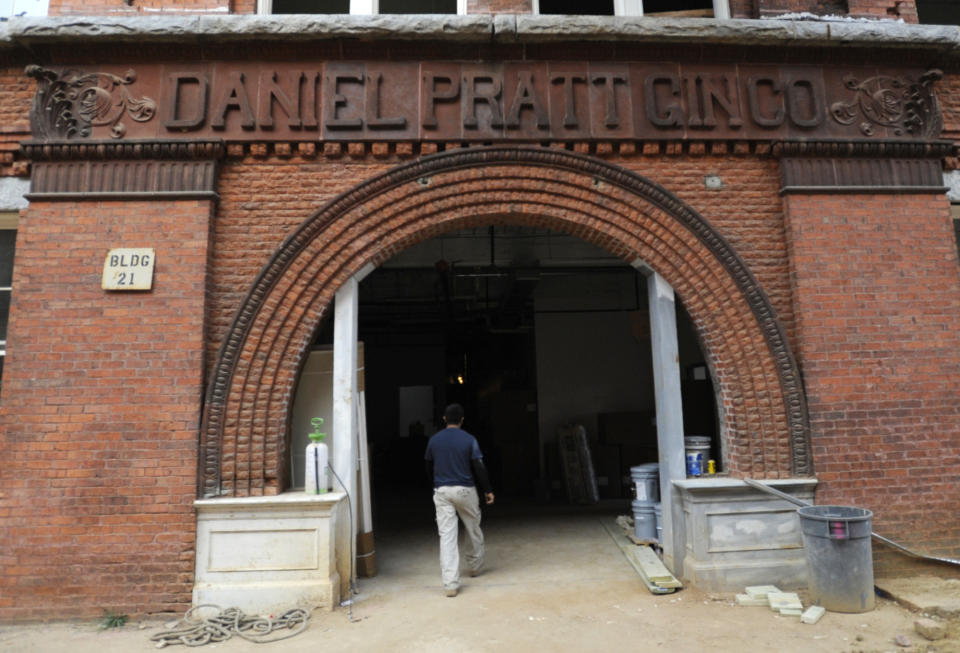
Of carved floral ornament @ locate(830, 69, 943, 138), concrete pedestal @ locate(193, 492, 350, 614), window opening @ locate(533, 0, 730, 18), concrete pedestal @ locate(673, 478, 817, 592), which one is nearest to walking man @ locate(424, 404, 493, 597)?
concrete pedestal @ locate(193, 492, 350, 614)

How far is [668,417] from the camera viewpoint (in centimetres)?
569

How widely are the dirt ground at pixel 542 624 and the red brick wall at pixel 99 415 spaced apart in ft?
1.35

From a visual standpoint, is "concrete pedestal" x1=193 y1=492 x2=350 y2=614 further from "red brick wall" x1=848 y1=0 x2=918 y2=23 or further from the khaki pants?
"red brick wall" x1=848 y1=0 x2=918 y2=23

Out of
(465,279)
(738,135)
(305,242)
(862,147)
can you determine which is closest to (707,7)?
(738,135)

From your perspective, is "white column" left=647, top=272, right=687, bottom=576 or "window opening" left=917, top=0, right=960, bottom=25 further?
"window opening" left=917, top=0, right=960, bottom=25

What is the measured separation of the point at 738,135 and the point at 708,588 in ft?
14.6

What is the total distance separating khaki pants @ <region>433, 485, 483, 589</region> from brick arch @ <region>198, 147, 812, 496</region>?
1.56 meters

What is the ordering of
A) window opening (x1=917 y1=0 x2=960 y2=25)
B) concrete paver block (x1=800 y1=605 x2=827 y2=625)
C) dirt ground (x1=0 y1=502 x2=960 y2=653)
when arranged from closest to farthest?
dirt ground (x1=0 y1=502 x2=960 y2=653) < concrete paver block (x1=800 y1=605 x2=827 y2=625) < window opening (x1=917 y1=0 x2=960 y2=25)

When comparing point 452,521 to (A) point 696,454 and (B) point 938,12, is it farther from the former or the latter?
(B) point 938,12

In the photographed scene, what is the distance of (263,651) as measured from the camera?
4324mm

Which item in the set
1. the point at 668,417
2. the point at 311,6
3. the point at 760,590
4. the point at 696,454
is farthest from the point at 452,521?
the point at 311,6

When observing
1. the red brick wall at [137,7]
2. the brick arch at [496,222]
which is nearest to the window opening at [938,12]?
the brick arch at [496,222]

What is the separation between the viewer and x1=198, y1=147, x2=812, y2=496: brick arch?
17.5 feet

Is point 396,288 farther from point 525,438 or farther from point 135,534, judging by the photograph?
point 135,534
